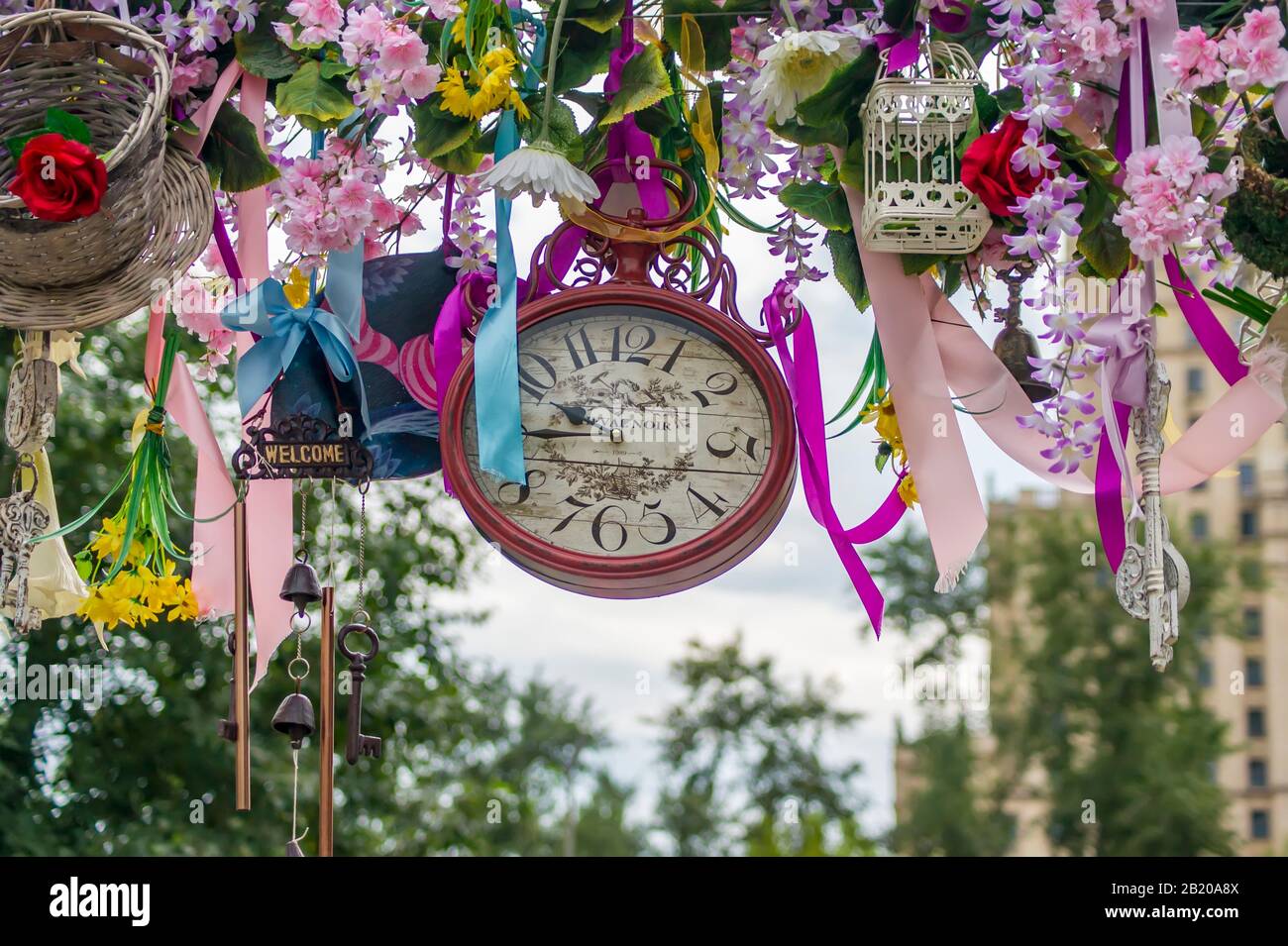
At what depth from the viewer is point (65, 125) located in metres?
2.96

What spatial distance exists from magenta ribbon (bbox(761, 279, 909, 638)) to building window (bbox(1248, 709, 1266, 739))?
4826 centimetres

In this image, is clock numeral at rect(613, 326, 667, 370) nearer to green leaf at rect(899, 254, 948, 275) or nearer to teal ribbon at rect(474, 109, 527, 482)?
teal ribbon at rect(474, 109, 527, 482)

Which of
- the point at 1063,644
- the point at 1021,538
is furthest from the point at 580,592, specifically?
the point at 1021,538

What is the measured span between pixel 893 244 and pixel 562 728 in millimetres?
25161

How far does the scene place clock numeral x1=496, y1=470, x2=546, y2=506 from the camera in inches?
114

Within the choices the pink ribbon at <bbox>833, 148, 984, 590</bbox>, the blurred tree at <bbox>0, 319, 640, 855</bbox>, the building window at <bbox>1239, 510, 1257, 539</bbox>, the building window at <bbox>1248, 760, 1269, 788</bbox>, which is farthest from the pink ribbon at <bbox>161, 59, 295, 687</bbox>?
the building window at <bbox>1248, 760, 1269, 788</bbox>

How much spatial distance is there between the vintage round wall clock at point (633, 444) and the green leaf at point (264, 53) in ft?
2.10

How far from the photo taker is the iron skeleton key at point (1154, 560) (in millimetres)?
2674

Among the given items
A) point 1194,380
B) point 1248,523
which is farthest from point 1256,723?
point 1194,380

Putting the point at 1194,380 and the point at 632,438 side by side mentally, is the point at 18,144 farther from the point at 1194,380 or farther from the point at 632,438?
the point at 1194,380

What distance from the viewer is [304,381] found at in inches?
120

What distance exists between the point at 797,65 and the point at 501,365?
71 cm

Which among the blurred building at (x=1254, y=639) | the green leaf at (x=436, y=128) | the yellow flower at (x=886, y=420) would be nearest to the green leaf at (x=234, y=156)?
the green leaf at (x=436, y=128)
